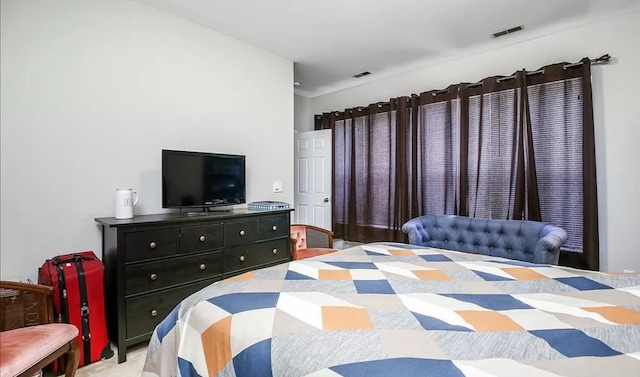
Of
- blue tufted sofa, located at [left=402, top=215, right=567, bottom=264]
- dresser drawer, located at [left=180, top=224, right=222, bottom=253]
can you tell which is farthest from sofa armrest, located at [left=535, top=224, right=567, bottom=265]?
dresser drawer, located at [left=180, top=224, right=222, bottom=253]

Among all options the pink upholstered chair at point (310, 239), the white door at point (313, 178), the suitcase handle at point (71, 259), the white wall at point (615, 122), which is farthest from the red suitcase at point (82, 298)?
the white wall at point (615, 122)

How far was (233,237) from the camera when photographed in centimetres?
251

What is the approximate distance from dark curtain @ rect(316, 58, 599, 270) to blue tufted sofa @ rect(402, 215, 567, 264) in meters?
0.32

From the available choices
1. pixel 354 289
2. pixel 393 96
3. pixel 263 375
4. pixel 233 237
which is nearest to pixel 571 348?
pixel 354 289

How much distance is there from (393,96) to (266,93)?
5.71 feet

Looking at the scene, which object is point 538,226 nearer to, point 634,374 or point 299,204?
point 634,374

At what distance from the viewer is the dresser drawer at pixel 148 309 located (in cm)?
197

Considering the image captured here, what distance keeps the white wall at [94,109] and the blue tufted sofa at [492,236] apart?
2063 mm

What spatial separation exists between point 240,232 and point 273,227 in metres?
0.36

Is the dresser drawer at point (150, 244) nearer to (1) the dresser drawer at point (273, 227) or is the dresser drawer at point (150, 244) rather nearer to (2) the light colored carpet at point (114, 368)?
(2) the light colored carpet at point (114, 368)

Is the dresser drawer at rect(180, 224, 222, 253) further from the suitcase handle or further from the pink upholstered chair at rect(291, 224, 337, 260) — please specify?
the pink upholstered chair at rect(291, 224, 337, 260)

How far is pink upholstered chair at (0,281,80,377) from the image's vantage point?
1.04 m

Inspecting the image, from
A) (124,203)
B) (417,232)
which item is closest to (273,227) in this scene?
(124,203)

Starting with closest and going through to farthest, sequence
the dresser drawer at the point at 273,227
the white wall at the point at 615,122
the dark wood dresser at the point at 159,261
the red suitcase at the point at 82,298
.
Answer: the red suitcase at the point at 82,298, the dark wood dresser at the point at 159,261, the white wall at the point at 615,122, the dresser drawer at the point at 273,227
